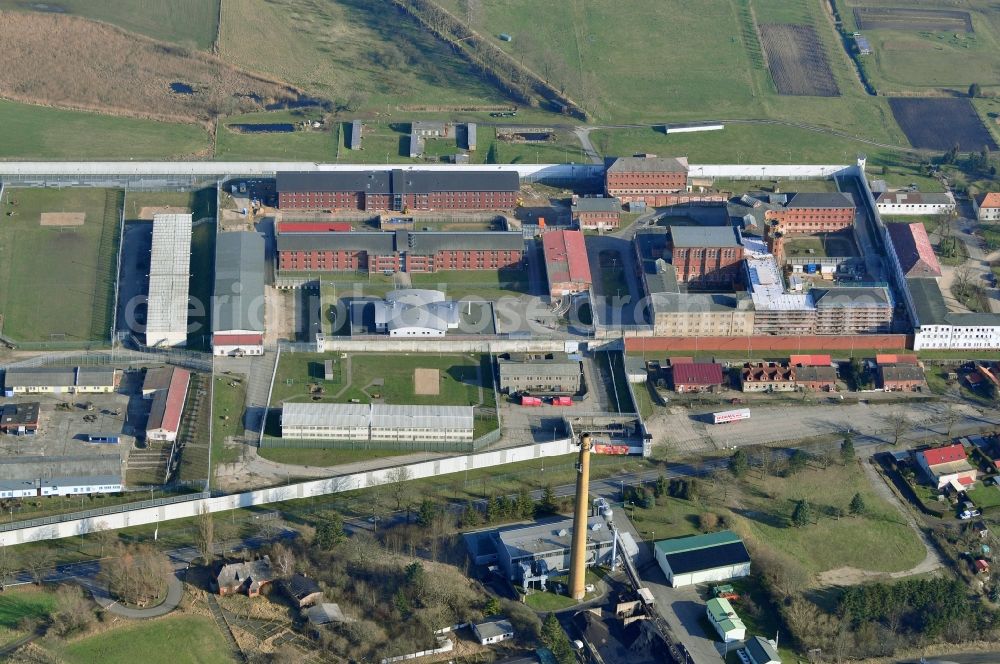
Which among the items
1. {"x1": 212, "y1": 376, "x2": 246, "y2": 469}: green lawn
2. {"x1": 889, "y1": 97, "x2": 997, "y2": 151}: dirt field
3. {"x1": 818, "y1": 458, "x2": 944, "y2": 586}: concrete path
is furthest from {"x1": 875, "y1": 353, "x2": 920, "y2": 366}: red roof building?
{"x1": 212, "y1": 376, "x2": 246, "y2": 469}: green lawn

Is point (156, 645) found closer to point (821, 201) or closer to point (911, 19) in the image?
point (821, 201)

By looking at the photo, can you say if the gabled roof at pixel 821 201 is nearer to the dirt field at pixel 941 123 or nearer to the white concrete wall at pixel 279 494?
the dirt field at pixel 941 123

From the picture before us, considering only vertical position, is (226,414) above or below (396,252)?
below

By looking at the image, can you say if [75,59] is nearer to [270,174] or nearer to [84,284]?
[270,174]

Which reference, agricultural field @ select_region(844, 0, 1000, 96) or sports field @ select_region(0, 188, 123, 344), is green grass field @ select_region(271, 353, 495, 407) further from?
agricultural field @ select_region(844, 0, 1000, 96)

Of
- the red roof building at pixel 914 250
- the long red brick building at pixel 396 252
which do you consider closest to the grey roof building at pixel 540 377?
the long red brick building at pixel 396 252

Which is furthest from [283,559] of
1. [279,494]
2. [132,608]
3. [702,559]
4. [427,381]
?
[702,559]
